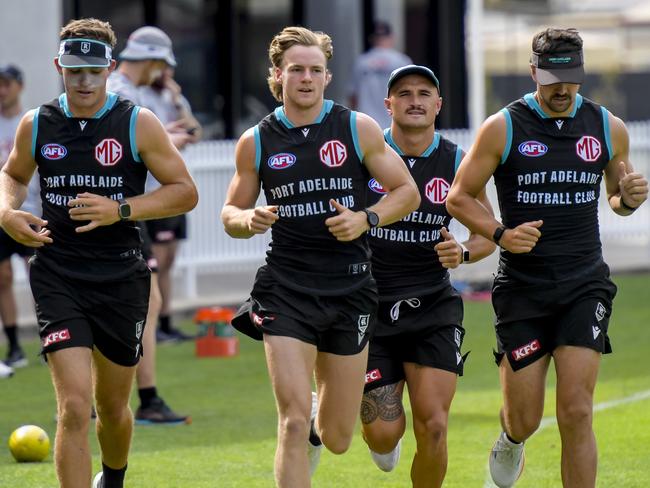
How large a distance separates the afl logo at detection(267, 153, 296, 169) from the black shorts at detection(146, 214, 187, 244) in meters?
5.22

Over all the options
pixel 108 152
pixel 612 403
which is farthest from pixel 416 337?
pixel 612 403

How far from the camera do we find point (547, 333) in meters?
7.64

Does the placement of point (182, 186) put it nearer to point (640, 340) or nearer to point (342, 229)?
point (342, 229)

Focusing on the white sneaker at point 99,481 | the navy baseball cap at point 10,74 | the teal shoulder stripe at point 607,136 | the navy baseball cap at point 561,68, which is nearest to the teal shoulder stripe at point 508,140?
the navy baseball cap at point 561,68

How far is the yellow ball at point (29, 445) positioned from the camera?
915 cm

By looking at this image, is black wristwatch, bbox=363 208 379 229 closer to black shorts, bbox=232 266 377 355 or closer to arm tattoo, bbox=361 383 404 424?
black shorts, bbox=232 266 377 355

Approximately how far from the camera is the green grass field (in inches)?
347

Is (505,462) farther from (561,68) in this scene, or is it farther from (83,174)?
(83,174)

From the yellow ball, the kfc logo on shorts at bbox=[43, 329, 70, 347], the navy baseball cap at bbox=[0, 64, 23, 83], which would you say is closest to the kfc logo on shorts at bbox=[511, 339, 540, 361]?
the kfc logo on shorts at bbox=[43, 329, 70, 347]

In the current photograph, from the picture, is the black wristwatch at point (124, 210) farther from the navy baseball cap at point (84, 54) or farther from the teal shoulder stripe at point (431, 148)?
the teal shoulder stripe at point (431, 148)

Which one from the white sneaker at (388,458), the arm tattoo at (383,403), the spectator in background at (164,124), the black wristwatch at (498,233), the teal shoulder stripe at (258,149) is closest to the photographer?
the teal shoulder stripe at (258,149)

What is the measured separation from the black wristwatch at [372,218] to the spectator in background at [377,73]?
38.5ft

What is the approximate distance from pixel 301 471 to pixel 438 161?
Result: 1984 millimetres

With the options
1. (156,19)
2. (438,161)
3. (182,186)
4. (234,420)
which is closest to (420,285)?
(438,161)
